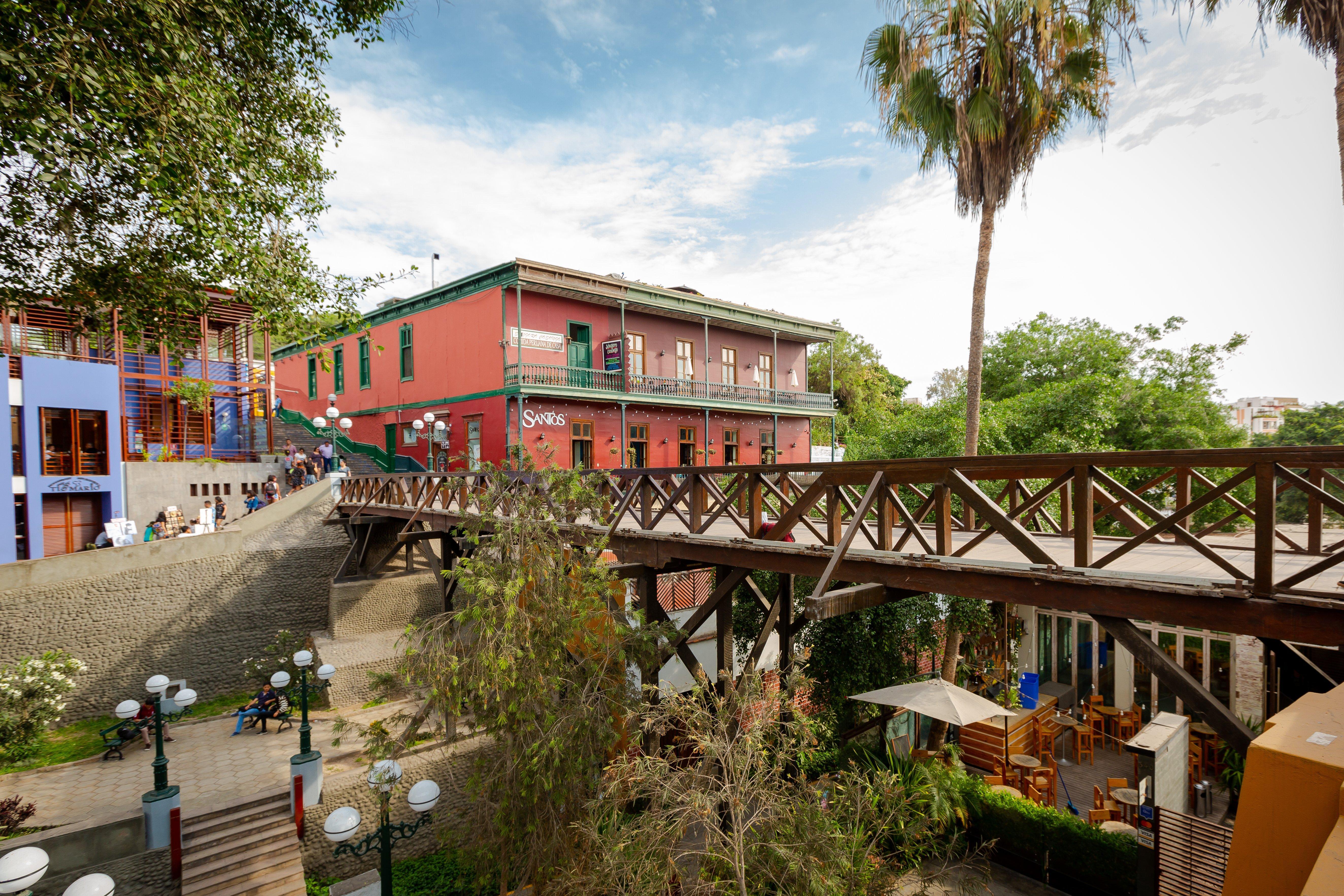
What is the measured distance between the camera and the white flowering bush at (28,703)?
39.3 ft

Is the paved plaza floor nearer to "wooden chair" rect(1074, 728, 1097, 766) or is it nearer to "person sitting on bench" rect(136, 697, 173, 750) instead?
"person sitting on bench" rect(136, 697, 173, 750)

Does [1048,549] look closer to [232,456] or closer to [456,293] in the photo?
[456,293]

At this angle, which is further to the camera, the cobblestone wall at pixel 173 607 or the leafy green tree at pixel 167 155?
the cobblestone wall at pixel 173 607

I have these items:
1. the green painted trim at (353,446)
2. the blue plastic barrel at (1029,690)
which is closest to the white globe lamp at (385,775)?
the blue plastic barrel at (1029,690)

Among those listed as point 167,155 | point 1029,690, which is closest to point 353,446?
point 167,155

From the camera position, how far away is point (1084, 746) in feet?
39.6

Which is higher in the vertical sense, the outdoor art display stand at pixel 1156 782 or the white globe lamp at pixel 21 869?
the white globe lamp at pixel 21 869

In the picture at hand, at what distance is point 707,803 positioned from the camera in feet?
14.6

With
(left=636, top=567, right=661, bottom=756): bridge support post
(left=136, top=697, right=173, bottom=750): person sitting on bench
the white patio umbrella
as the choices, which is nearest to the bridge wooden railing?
(left=636, top=567, right=661, bottom=756): bridge support post

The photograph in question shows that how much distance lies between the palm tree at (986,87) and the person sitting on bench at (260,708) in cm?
1415

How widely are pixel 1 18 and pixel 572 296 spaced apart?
47.4 ft

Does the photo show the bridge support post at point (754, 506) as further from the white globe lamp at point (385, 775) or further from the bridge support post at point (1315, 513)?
the white globe lamp at point (385, 775)

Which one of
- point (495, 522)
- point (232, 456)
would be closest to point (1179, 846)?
point (495, 522)

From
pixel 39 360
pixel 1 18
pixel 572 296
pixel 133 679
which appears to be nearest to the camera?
pixel 1 18
